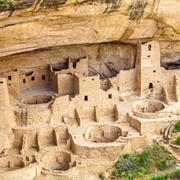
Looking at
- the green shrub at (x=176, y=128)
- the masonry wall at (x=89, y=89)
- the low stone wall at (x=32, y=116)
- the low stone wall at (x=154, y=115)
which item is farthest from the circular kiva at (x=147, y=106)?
the low stone wall at (x=32, y=116)

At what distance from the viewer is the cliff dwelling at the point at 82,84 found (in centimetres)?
Answer: 1266

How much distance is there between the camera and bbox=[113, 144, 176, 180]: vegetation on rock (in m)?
13.1

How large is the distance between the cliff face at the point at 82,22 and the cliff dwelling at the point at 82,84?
1.3 inches

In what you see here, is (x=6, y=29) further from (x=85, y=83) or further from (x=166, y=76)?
(x=166, y=76)

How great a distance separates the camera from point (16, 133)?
1395 centimetres

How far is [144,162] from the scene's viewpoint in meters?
13.5

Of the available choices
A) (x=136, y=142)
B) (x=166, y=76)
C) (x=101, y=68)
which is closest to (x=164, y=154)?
(x=136, y=142)

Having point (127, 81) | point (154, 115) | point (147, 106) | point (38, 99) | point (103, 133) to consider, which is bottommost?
point (103, 133)

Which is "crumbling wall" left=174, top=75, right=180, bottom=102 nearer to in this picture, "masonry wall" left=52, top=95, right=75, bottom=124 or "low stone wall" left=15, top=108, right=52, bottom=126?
"masonry wall" left=52, top=95, right=75, bottom=124

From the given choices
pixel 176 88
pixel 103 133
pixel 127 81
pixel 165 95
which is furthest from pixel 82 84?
pixel 176 88

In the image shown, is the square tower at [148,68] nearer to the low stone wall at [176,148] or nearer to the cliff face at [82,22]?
the cliff face at [82,22]

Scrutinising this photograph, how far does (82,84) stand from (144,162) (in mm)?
3471

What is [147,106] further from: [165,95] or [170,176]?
[170,176]

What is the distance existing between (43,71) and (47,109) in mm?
2679
